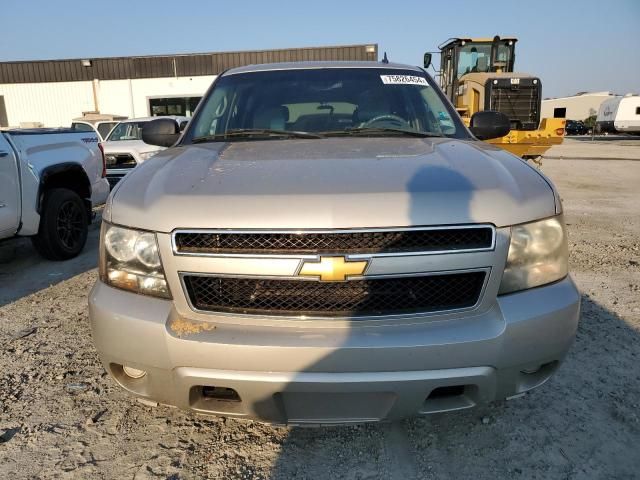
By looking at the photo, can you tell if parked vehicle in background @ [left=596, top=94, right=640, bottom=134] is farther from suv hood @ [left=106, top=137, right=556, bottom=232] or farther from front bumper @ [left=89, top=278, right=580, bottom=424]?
front bumper @ [left=89, top=278, right=580, bottom=424]

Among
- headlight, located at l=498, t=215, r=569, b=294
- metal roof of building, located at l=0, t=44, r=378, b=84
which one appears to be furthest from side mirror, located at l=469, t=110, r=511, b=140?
metal roof of building, located at l=0, t=44, r=378, b=84

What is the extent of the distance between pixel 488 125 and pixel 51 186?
4604 millimetres

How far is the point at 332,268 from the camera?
5.64 feet

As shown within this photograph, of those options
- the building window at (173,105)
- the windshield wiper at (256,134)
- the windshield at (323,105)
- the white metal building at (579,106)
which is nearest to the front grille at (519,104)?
the windshield at (323,105)

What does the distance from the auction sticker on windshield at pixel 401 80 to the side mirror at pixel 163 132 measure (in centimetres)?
147

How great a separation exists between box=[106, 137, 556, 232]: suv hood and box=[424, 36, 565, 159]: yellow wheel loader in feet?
30.2

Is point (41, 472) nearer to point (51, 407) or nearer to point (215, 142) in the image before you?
point (51, 407)

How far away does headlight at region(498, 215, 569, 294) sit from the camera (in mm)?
1859

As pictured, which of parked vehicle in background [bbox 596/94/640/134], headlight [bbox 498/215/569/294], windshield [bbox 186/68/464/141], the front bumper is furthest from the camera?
parked vehicle in background [bbox 596/94/640/134]

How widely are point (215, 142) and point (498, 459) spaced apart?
7.22ft

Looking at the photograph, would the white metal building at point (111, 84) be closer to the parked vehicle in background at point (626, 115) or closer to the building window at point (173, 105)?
the building window at point (173, 105)

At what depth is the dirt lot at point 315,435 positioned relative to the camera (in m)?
2.09

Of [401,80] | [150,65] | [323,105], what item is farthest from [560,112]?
[323,105]

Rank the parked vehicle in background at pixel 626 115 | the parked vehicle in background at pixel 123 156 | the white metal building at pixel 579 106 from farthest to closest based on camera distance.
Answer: the white metal building at pixel 579 106
the parked vehicle in background at pixel 626 115
the parked vehicle in background at pixel 123 156
